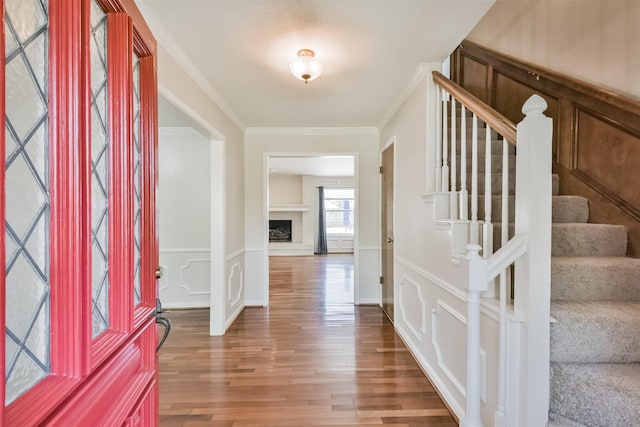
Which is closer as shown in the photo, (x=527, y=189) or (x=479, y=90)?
(x=527, y=189)

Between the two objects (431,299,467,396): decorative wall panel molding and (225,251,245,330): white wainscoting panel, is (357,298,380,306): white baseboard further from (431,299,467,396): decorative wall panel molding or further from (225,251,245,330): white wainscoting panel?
(431,299,467,396): decorative wall panel molding

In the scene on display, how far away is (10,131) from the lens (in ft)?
1.91

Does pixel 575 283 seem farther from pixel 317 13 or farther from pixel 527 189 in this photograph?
pixel 317 13

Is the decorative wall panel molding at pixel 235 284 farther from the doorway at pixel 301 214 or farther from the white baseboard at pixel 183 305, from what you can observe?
the doorway at pixel 301 214

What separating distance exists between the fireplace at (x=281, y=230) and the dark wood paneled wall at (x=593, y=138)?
7130 millimetres

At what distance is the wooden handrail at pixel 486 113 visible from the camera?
1.41 m

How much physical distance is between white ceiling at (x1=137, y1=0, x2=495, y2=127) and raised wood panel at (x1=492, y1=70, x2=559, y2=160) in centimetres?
101

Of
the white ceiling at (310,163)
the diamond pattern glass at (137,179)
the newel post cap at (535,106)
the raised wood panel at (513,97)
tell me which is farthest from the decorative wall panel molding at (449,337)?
the white ceiling at (310,163)

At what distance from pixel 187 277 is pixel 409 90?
3.48 m

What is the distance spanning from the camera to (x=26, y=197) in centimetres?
62

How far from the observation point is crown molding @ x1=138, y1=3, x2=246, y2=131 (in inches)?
67.8

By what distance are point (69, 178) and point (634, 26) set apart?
9.65 ft

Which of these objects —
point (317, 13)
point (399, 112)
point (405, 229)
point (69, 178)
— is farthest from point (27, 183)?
point (399, 112)

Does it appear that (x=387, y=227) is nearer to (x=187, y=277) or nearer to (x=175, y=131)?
(x=187, y=277)
